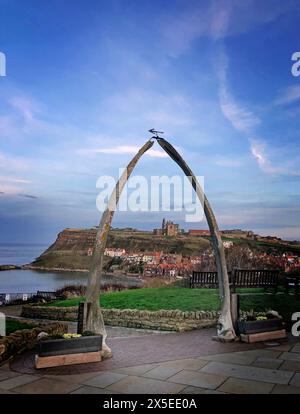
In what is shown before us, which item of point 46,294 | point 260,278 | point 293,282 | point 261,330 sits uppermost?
point 260,278

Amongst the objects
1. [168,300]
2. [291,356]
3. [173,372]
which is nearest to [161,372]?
[173,372]

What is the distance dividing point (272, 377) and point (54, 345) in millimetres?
4257

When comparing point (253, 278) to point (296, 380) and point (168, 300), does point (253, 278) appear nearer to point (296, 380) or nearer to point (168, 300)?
point (168, 300)

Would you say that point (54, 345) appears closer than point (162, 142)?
Yes

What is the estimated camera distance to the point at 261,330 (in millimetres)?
10125

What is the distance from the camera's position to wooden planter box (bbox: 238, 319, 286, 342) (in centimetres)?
990

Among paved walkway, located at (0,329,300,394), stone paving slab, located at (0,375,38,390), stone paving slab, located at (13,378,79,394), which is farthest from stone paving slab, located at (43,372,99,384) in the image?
stone paving slab, located at (0,375,38,390)

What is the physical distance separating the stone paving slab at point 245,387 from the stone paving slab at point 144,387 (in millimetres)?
768

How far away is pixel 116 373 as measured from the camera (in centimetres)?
700

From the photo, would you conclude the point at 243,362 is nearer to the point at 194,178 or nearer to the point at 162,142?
the point at 194,178

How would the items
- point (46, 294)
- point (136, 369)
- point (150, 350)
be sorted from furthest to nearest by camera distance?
point (46, 294), point (150, 350), point (136, 369)

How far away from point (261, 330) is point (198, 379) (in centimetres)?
412

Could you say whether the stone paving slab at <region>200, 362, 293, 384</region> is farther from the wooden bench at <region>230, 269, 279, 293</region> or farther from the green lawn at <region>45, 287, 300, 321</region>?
the wooden bench at <region>230, 269, 279, 293</region>
